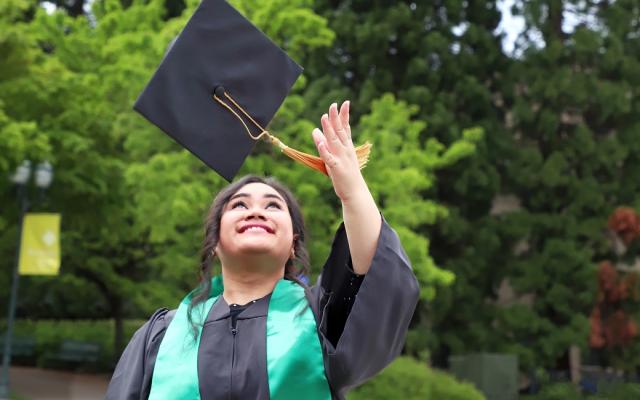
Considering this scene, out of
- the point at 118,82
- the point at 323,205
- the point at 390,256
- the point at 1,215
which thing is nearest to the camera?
the point at 390,256

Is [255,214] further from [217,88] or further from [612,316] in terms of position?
[612,316]

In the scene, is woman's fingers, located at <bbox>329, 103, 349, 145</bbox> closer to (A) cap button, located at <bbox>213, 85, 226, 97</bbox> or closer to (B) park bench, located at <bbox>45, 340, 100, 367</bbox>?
(A) cap button, located at <bbox>213, 85, 226, 97</bbox>

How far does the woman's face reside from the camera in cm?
271

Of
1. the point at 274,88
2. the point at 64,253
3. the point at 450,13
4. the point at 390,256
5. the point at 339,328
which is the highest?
the point at 450,13

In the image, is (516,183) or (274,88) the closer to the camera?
(274,88)

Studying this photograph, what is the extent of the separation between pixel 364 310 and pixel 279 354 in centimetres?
29

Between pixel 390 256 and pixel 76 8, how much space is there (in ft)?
79.0

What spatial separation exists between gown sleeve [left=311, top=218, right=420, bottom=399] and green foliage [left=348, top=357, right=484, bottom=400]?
6758 millimetres

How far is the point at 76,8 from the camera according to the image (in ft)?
81.5

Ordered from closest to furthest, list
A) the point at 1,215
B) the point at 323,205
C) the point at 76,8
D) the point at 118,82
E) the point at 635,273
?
the point at 323,205 < the point at 118,82 < the point at 1,215 < the point at 635,273 < the point at 76,8

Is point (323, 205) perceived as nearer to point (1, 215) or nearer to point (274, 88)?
point (1, 215)

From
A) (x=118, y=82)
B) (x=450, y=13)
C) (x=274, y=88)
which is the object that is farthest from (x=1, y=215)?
(x=274, y=88)

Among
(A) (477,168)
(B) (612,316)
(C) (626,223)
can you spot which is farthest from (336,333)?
(B) (612,316)

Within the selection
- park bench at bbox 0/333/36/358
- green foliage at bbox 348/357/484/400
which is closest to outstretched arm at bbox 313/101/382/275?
green foliage at bbox 348/357/484/400
